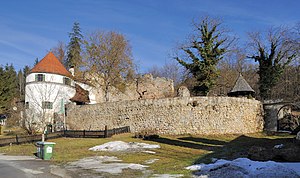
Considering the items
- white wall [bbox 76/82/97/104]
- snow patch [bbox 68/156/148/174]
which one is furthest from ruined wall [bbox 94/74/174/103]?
snow patch [bbox 68/156/148/174]

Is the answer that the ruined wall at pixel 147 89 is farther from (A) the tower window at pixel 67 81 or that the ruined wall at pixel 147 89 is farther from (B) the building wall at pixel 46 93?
(B) the building wall at pixel 46 93

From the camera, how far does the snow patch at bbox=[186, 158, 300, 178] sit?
28.3ft

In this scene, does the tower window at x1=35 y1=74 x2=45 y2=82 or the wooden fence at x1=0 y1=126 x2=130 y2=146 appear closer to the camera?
the wooden fence at x1=0 y1=126 x2=130 y2=146

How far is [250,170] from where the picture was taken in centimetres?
917

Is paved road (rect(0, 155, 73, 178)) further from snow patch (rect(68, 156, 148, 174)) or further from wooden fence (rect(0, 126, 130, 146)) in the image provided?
wooden fence (rect(0, 126, 130, 146))

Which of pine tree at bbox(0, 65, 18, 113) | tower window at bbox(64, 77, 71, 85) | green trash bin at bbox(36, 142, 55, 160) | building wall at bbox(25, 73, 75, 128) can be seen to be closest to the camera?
green trash bin at bbox(36, 142, 55, 160)

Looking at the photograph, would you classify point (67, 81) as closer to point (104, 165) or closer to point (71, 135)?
point (71, 135)

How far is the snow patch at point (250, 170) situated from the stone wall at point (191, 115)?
16.5 m

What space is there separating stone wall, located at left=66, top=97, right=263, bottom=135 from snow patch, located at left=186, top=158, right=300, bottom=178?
16467mm

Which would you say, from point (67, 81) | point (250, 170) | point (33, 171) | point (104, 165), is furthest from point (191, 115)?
point (67, 81)

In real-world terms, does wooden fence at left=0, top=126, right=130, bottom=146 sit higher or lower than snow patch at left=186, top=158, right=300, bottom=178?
lower

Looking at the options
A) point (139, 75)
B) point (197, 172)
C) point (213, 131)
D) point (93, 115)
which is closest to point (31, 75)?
point (93, 115)

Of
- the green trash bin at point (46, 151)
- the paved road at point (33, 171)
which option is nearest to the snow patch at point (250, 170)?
the paved road at point (33, 171)

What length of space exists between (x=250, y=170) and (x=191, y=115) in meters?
17.9
